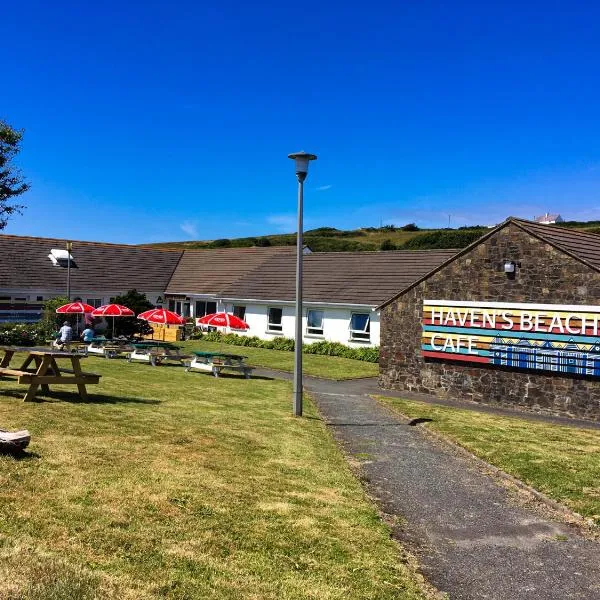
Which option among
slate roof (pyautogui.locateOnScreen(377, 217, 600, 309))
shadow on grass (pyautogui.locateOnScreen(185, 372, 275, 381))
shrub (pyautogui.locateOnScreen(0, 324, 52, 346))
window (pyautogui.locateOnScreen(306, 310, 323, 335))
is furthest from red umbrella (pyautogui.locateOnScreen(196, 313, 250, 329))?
shrub (pyautogui.locateOnScreen(0, 324, 52, 346))

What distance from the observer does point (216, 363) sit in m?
24.1

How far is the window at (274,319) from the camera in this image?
1556 inches

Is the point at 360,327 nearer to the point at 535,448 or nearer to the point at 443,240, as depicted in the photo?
the point at 535,448

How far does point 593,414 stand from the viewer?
1888 centimetres

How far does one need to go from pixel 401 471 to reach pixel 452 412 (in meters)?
8.66

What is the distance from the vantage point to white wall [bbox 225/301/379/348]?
115ft

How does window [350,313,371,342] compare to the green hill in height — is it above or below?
below

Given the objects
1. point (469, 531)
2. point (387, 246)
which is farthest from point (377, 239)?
point (469, 531)

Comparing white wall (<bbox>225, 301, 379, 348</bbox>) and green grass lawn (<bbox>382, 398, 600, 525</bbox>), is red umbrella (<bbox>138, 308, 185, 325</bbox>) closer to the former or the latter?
green grass lawn (<bbox>382, 398, 600, 525</bbox>)

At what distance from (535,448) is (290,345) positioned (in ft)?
79.4

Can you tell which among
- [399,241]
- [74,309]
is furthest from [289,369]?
[399,241]

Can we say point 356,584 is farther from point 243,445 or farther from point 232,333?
point 232,333

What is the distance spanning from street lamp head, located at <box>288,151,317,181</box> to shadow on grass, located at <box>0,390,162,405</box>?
6526 millimetres

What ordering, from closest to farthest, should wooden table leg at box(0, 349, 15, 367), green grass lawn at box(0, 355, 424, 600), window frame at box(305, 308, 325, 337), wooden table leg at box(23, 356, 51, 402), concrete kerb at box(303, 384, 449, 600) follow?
green grass lawn at box(0, 355, 424, 600)
concrete kerb at box(303, 384, 449, 600)
wooden table leg at box(23, 356, 51, 402)
wooden table leg at box(0, 349, 15, 367)
window frame at box(305, 308, 325, 337)
